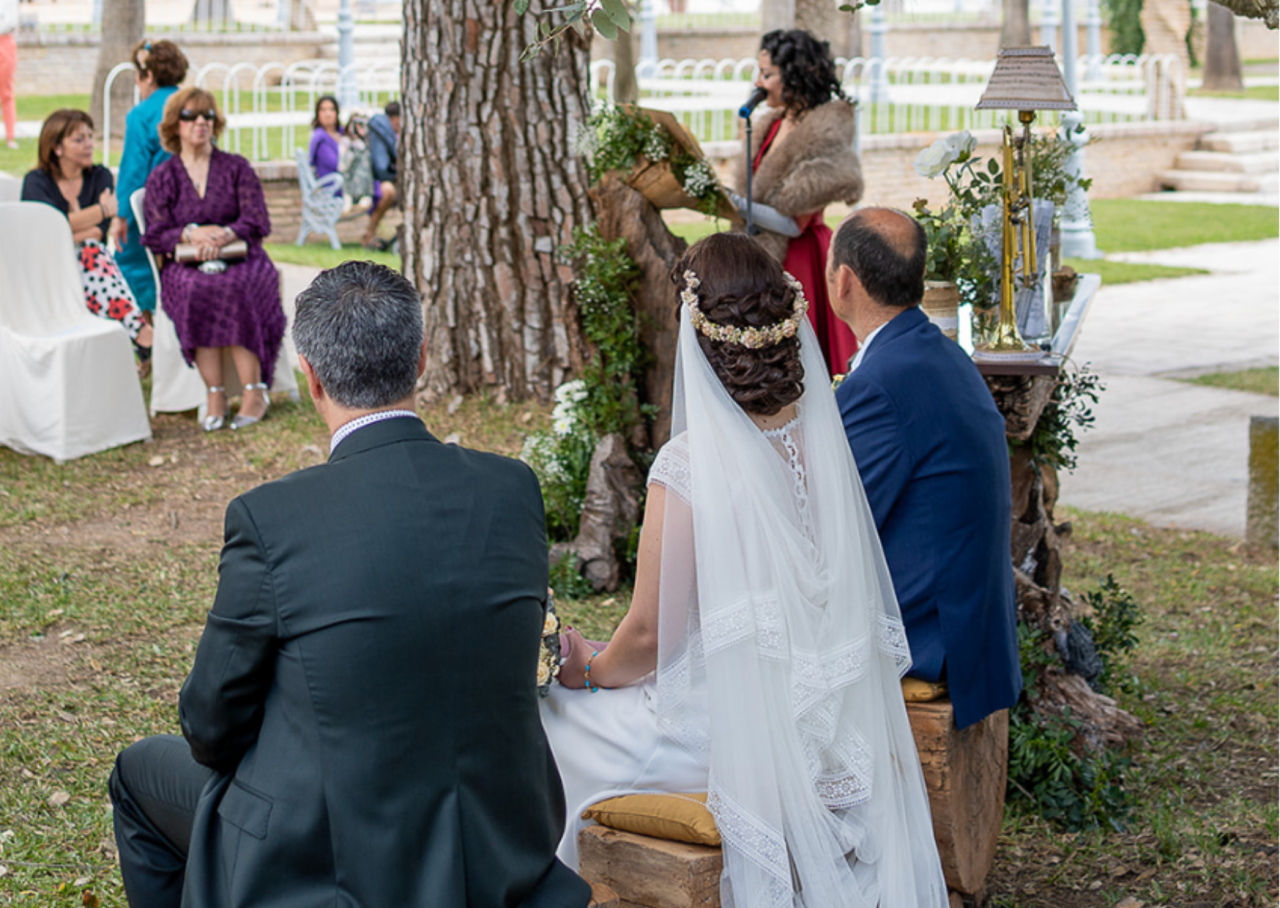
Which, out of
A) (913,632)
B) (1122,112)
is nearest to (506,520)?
(913,632)

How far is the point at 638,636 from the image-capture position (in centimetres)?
283

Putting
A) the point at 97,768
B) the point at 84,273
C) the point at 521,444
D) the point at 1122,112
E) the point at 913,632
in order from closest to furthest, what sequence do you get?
the point at 913,632
the point at 97,768
the point at 521,444
the point at 84,273
the point at 1122,112

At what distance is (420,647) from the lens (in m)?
2.10

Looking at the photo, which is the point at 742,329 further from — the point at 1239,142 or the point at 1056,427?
the point at 1239,142

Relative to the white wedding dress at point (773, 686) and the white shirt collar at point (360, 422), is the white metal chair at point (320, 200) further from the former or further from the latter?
the white shirt collar at point (360, 422)

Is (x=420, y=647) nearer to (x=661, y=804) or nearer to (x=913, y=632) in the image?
(x=661, y=804)

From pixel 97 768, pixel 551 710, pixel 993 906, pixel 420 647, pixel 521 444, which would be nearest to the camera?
pixel 420 647

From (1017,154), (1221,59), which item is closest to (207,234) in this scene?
(1017,154)

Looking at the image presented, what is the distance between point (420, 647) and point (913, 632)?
141cm

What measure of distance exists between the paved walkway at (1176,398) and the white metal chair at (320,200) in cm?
725

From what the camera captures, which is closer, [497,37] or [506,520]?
[506,520]

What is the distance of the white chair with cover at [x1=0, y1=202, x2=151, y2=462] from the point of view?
7.09 m

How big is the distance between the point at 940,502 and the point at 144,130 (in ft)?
20.4

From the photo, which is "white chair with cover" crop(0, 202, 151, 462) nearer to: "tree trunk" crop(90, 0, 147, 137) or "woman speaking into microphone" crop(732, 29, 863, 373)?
"woman speaking into microphone" crop(732, 29, 863, 373)
